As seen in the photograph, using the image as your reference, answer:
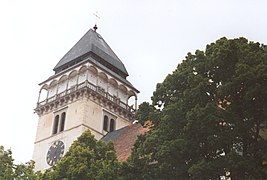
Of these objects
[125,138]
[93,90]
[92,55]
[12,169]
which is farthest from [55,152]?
[12,169]

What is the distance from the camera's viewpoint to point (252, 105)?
1980 centimetres

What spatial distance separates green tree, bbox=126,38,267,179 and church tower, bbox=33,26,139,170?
2340 cm

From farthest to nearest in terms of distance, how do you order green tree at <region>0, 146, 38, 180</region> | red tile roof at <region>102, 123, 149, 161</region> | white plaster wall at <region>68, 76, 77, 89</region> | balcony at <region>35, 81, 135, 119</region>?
white plaster wall at <region>68, 76, 77, 89</region>, balcony at <region>35, 81, 135, 119</region>, red tile roof at <region>102, 123, 149, 161</region>, green tree at <region>0, 146, 38, 180</region>

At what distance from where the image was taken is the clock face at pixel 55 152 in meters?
44.4

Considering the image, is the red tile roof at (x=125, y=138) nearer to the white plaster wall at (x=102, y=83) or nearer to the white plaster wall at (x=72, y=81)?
the white plaster wall at (x=102, y=83)

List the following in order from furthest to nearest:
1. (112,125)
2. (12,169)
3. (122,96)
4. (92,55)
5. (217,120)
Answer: (92,55) → (122,96) → (112,125) → (12,169) → (217,120)

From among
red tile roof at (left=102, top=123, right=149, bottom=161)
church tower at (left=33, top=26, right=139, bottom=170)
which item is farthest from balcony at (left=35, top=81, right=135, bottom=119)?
red tile roof at (left=102, top=123, right=149, bottom=161)

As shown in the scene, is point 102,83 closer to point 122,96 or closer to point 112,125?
point 122,96

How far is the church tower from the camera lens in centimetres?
4519

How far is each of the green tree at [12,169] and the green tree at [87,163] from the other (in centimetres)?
172

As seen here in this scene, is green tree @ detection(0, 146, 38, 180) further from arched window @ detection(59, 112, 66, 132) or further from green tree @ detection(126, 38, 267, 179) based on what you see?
arched window @ detection(59, 112, 66, 132)

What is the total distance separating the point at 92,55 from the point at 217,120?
104 ft

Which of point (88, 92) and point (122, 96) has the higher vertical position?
point (122, 96)

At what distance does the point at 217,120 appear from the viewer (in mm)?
19531
